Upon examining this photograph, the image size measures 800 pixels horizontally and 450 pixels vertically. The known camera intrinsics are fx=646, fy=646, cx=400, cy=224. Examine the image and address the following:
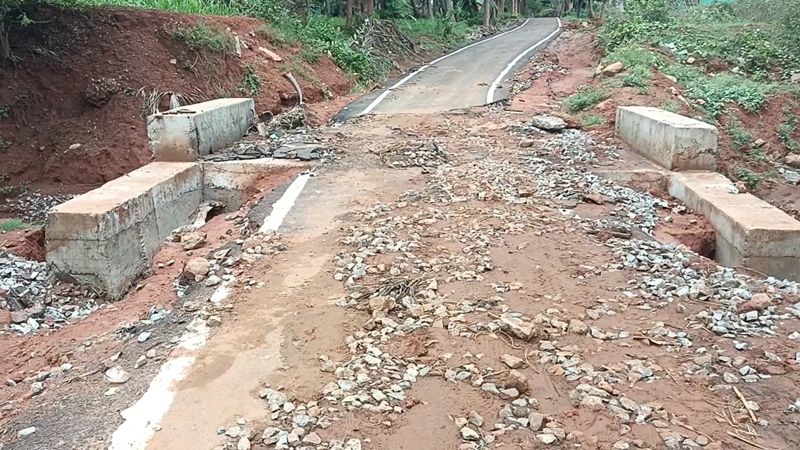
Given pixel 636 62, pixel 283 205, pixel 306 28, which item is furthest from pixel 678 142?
pixel 306 28

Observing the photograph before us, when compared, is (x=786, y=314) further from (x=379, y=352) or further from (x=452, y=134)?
(x=452, y=134)

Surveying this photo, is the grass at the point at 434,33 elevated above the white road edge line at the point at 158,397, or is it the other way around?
the grass at the point at 434,33

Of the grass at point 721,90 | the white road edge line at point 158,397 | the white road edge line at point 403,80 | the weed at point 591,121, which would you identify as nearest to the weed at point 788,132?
the grass at point 721,90

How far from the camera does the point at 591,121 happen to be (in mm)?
11523

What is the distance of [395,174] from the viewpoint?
353 inches

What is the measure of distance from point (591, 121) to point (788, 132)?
4403 millimetres

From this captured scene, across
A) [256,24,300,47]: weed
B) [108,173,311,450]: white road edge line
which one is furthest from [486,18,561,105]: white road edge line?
[108,173,311,450]: white road edge line

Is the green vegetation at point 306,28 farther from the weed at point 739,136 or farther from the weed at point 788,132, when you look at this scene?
the weed at point 788,132

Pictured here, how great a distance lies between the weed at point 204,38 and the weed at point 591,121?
7.98m

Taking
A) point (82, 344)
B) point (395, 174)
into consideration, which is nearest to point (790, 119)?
point (395, 174)

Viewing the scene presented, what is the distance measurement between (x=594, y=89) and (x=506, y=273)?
29.7 ft

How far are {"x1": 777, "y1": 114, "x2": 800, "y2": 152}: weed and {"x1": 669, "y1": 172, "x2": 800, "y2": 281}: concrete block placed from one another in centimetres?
608

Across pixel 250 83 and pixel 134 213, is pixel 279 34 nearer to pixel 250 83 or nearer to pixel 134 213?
pixel 250 83

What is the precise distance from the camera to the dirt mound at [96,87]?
1280 cm
